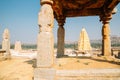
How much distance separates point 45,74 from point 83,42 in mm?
33560

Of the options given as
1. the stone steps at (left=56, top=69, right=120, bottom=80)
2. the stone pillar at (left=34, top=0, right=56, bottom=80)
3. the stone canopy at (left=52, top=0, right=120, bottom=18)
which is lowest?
the stone steps at (left=56, top=69, right=120, bottom=80)

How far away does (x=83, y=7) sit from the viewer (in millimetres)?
10797

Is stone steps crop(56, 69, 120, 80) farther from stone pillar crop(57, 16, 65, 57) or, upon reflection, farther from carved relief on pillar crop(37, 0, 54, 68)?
stone pillar crop(57, 16, 65, 57)

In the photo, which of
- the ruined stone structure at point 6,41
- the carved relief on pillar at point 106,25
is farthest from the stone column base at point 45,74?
the ruined stone structure at point 6,41

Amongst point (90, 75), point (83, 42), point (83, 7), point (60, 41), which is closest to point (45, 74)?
point (90, 75)

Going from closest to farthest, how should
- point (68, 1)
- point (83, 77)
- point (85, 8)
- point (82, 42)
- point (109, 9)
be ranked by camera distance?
point (83, 77)
point (68, 1)
point (109, 9)
point (85, 8)
point (82, 42)

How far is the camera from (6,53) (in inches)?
667

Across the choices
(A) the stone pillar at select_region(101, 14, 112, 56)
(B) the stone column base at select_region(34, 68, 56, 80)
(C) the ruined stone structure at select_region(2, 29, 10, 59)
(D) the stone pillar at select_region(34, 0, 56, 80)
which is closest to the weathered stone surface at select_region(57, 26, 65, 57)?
(A) the stone pillar at select_region(101, 14, 112, 56)

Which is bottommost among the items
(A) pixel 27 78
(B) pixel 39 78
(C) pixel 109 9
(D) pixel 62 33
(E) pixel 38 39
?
(A) pixel 27 78

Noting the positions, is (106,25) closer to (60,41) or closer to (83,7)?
(83,7)

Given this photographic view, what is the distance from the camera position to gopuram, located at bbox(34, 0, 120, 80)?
229 inches

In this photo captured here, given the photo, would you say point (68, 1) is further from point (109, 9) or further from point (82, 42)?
point (82, 42)

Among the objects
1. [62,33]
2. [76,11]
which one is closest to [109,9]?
[76,11]

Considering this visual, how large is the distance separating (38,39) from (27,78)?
3.31 meters
